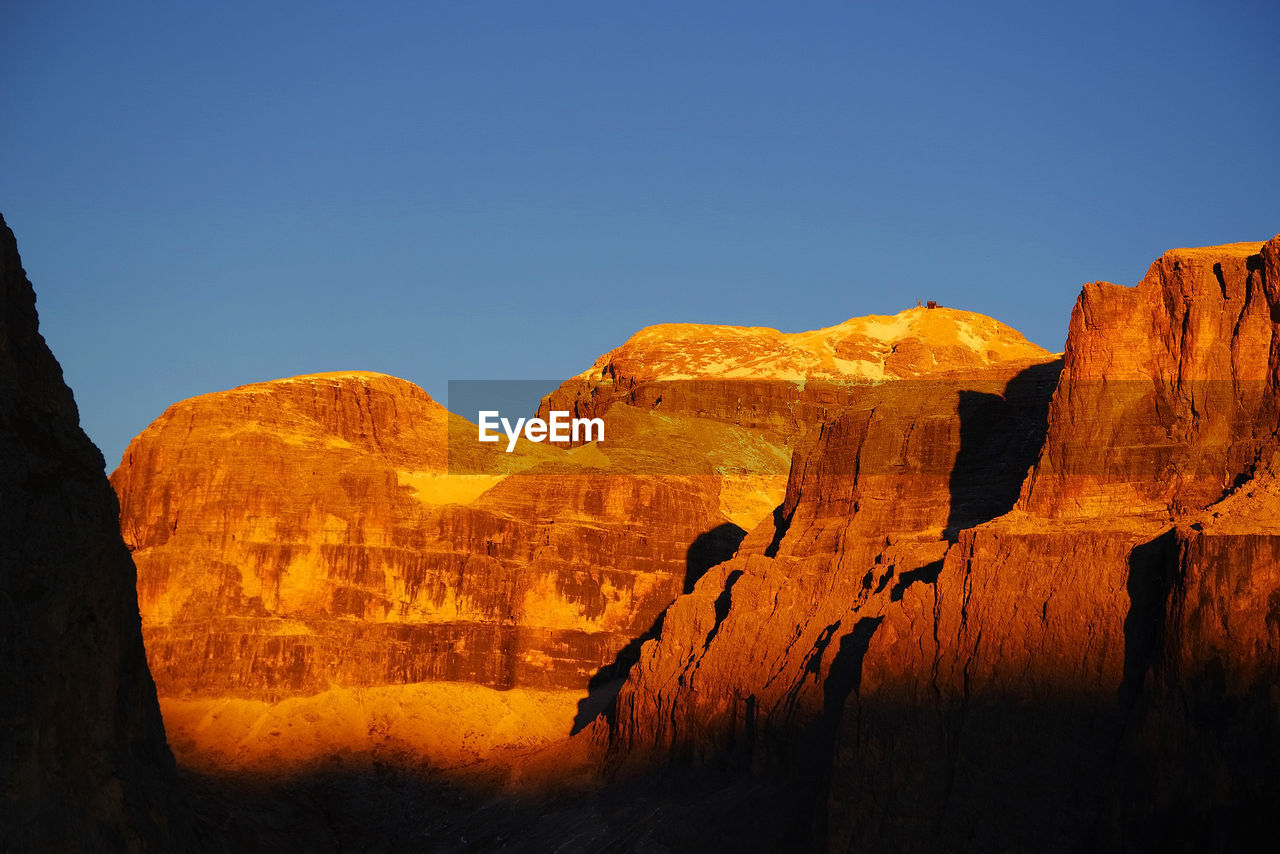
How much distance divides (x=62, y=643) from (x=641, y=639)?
63.9 m

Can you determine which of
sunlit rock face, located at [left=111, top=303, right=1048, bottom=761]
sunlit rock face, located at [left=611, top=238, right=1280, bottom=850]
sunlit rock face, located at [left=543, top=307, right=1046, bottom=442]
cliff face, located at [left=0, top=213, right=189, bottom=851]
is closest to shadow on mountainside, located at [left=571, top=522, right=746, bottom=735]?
sunlit rock face, located at [left=111, top=303, right=1048, bottom=761]

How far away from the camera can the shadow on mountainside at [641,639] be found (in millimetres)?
115562

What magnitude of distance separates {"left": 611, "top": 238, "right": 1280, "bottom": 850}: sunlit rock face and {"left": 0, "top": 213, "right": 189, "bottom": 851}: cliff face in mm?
24122

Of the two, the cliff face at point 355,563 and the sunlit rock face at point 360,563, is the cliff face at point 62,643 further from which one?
the cliff face at point 355,563

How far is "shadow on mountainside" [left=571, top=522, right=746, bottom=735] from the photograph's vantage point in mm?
115562

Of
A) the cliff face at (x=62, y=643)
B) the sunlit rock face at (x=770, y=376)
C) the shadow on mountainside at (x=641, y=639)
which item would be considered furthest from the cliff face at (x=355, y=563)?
the sunlit rock face at (x=770, y=376)

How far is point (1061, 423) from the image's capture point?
84938 millimetres

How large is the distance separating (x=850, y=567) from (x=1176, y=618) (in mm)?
24106

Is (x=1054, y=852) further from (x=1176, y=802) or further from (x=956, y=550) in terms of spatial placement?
(x=956, y=550)

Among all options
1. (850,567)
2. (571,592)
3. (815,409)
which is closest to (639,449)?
(571,592)

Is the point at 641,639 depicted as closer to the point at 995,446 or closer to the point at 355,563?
the point at 355,563

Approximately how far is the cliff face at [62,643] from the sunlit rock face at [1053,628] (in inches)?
950

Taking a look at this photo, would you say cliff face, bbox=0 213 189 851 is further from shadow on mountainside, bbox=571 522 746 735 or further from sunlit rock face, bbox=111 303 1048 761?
sunlit rock face, bbox=111 303 1048 761

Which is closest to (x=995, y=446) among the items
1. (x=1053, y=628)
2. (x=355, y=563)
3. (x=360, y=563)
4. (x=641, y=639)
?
(x=1053, y=628)
